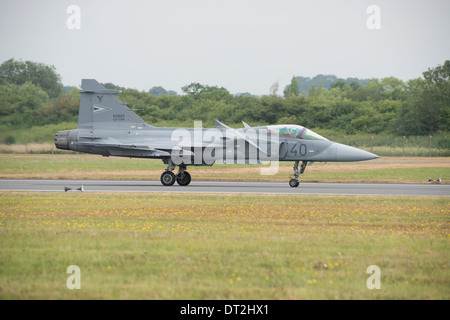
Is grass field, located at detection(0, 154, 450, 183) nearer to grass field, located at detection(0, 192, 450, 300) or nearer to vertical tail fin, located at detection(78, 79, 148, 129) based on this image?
vertical tail fin, located at detection(78, 79, 148, 129)

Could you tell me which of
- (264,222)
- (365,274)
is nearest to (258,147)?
(264,222)

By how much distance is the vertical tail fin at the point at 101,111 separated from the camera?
25531 mm

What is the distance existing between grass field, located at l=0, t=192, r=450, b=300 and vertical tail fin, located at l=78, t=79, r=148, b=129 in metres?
9.21

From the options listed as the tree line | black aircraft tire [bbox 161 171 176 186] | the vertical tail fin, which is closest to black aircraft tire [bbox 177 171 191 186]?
black aircraft tire [bbox 161 171 176 186]

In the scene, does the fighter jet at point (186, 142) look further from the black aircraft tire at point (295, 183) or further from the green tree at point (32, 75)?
the green tree at point (32, 75)

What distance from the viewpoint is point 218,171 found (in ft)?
110

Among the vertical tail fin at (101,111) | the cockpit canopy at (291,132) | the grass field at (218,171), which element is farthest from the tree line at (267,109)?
the cockpit canopy at (291,132)

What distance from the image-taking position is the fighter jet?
80.5 feet

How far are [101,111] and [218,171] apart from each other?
9835 millimetres

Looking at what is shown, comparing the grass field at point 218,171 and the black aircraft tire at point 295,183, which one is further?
the grass field at point 218,171

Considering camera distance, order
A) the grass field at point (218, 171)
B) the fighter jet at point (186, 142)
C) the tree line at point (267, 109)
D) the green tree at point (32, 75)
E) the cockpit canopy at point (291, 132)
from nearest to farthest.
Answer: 1. the fighter jet at point (186, 142)
2. the cockpit canopy at point (291, 132)
3. the grass field at point (218, 171)
4. the tree line at point (267, 109)
5. the green tree at point (32, 75)

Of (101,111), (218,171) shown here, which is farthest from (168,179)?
(218,171)

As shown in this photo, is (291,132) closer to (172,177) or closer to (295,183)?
(295,183)

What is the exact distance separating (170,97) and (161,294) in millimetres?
51219
